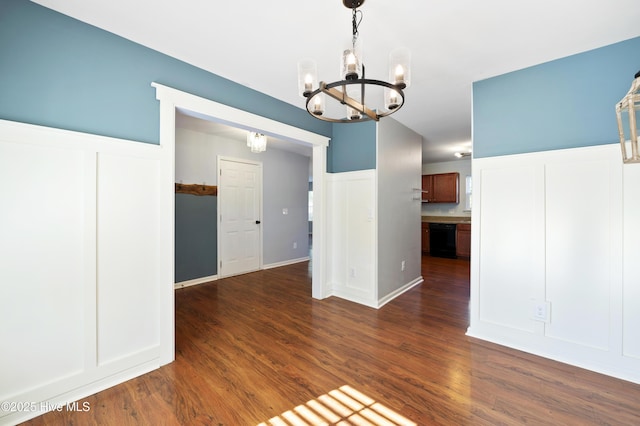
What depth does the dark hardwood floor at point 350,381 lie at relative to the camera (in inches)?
62.9

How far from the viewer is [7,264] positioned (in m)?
1.52

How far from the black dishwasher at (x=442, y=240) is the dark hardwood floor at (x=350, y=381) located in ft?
12.0

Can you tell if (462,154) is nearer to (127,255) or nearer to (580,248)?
(580,248)

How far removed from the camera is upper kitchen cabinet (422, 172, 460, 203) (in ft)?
22.1

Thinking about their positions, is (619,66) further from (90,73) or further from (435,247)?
(435,247)

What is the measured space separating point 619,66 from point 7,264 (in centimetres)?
429

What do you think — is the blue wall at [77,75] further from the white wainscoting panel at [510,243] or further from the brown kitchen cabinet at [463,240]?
the brown kitchen cabinet at [463,240]

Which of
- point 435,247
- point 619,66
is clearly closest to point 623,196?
point 619,66

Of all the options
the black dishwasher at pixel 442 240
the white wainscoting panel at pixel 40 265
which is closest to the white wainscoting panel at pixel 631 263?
the white wainscoting panel at pixel 40 265

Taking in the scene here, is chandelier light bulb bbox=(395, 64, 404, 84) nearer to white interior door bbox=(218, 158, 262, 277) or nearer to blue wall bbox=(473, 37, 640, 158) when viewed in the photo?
blue wall bbox=(473, 37, 640, 158)

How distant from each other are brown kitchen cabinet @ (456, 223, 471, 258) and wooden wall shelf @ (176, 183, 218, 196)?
539cm

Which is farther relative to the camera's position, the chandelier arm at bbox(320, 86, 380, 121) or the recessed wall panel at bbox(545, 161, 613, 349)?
the recessed wall panel at bbox(545, 161, 613, 349)

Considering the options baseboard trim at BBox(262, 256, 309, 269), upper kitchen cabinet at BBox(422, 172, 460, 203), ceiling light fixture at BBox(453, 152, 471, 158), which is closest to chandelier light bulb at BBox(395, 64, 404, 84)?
baseboard trim at BBox(262, 256, 309, 269)

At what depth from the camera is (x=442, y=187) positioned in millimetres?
6930
